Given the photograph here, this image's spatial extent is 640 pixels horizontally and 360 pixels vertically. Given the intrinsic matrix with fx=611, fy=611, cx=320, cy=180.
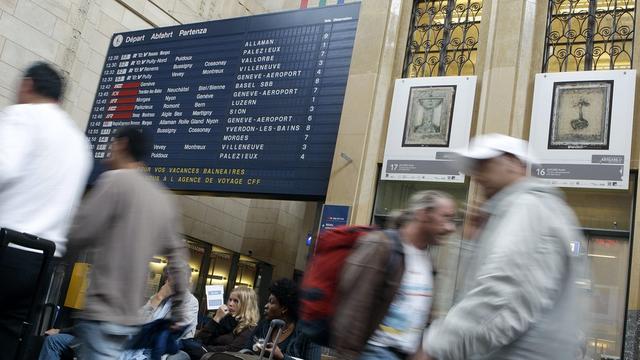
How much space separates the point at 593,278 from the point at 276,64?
620 cm

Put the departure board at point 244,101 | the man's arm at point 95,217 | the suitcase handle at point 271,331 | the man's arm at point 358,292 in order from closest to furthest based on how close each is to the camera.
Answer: the man's arm at point 358,292, the man's arm at point 95,217, the suitcase handle at point 271,331, the departure board at point 244,101

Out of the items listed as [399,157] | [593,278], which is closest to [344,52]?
[399,157]

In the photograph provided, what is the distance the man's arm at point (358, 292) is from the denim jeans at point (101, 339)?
3.04ft

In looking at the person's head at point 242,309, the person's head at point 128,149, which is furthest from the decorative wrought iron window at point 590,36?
the person's head at point 128,149

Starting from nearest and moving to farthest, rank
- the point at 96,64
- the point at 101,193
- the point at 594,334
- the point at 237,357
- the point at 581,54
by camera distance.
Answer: the point at 101,193 → the point at 237,357 → the point at 594,334 → the point at 581,54 → the point at 96,64

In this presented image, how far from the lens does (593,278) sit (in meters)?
8.25

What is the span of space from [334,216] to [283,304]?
434 cm

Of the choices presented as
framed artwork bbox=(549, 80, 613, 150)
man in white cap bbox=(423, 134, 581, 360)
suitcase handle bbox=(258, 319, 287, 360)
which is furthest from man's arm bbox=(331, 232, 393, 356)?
framed artwork bbox=(549, 80, 613, 150)

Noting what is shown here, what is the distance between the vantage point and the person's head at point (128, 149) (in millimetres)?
2984

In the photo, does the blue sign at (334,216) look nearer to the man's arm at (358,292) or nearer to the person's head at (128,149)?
the person's head at (128,149)

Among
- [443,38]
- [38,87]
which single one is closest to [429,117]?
[443,38]

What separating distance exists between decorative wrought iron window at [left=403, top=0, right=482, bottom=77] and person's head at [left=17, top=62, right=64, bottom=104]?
25.2 feet

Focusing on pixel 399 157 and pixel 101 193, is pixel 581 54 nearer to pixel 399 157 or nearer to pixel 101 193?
pixel 399 157

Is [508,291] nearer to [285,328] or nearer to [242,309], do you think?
[285,328]
